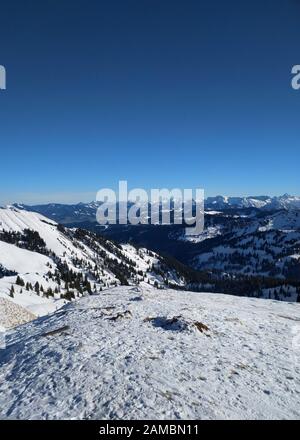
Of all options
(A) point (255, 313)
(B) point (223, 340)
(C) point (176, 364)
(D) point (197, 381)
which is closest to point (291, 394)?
(D) point (197, 381)

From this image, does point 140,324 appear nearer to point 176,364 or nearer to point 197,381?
point 176,364

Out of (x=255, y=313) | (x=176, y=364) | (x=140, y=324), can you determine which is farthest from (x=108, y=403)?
(x=255, y=313)

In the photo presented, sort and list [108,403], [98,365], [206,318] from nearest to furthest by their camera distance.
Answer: [108,403]
[98,365]
[206,318]

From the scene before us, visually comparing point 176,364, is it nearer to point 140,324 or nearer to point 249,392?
point 249,392

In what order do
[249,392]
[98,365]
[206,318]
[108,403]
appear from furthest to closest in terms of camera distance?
[206,318] < [98,365] < [249,392] < [108,403]

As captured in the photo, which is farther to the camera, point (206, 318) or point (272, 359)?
point (206, 318)

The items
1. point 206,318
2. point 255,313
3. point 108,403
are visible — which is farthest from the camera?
point 255,313
